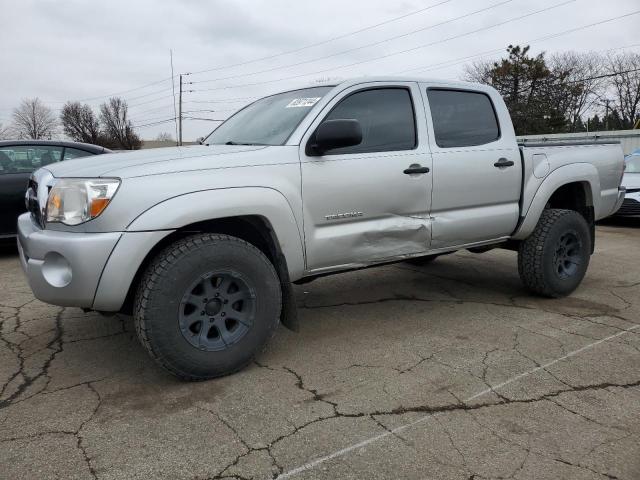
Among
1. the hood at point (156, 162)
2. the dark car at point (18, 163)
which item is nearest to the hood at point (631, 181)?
the hood at point (156, 162)

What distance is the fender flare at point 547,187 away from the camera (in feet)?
14.8

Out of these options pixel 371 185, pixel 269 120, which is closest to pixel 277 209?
pixel 371 185

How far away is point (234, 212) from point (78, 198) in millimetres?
835

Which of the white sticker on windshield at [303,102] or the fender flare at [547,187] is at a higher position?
the white sticker on windshield at [303,102]

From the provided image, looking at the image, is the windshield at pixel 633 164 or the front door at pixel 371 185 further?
the windshield at pixel 633 164

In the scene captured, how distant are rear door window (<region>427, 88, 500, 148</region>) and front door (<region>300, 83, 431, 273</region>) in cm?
20

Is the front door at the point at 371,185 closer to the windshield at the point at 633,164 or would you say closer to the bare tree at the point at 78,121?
the windshield at the point at 633,164

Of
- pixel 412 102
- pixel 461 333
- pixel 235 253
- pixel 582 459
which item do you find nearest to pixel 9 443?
pixel 235 253

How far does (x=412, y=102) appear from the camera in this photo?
3943 mm

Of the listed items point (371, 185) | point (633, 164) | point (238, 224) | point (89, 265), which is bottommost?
point (89, 265)

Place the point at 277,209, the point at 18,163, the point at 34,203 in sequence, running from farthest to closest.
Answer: the point at 18,163
the point at 34,203
the point at 277,209

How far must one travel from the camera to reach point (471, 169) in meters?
4.09

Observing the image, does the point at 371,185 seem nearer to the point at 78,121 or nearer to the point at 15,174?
the point at 15,174

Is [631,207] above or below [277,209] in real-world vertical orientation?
below
